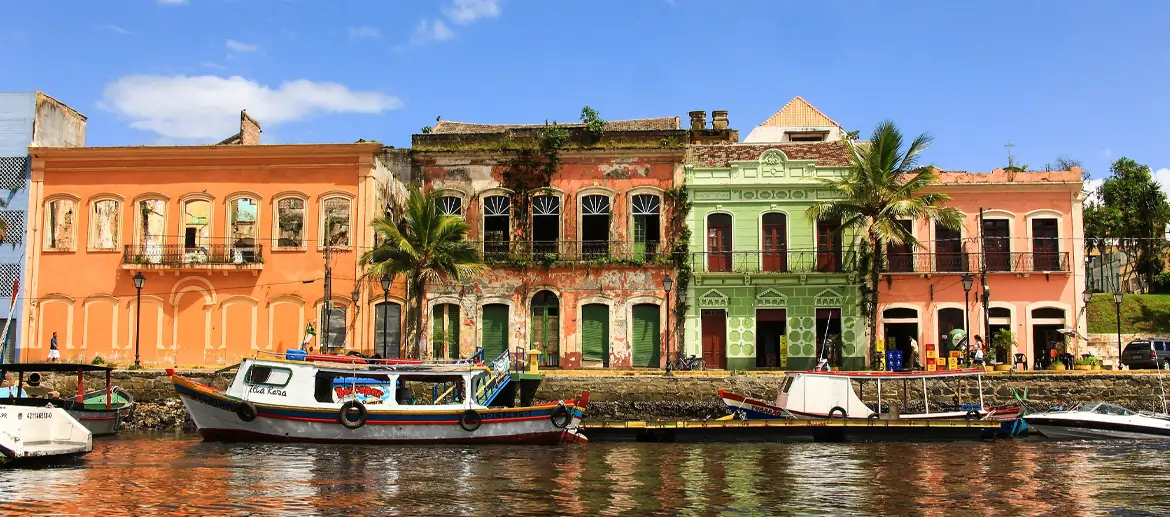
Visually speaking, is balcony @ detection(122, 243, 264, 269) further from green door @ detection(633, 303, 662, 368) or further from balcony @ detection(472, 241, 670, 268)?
green door @ detection(633, 303, 662, 368)

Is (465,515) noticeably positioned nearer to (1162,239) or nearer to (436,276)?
(436,276)

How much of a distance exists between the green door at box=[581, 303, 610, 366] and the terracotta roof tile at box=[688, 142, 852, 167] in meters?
5.84

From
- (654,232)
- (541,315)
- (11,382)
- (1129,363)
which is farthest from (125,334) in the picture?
(1129,363)

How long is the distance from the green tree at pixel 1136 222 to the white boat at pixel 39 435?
43.7 meters

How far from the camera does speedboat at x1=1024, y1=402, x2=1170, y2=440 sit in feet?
80.2

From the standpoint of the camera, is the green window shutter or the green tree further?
the green tree

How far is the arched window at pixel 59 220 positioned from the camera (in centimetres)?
3400

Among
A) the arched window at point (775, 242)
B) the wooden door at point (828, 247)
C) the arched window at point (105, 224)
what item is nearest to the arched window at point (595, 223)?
the arched window at point (775, 242)

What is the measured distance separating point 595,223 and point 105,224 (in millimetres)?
15916

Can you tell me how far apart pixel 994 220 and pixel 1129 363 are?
6.14 m

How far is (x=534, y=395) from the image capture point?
1168 inches

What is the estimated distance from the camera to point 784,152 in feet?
114

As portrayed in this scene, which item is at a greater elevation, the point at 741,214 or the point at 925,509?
the point at 741,214

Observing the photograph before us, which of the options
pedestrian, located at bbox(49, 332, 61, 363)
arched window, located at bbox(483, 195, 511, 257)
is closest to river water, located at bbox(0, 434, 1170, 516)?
pedestrian, located at bbox(49, 332, 61, 363)
